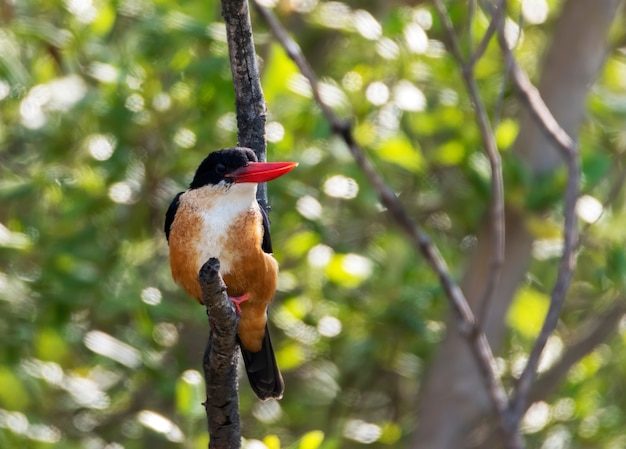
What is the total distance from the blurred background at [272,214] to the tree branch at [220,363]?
4.06 feet

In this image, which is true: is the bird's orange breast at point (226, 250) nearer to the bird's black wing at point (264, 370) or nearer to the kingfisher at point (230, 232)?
the kingfisher at point (230, 232)

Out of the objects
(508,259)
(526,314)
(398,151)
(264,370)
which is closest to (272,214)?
(398,151)

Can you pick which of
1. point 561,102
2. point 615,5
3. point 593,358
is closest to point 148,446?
point 593,358

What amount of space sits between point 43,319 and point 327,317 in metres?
1.32

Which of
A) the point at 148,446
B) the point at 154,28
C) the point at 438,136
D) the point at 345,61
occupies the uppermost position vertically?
the point at 154,28

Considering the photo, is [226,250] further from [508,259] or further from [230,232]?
[508,259]

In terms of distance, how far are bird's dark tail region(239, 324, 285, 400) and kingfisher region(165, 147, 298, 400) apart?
0.90 ft

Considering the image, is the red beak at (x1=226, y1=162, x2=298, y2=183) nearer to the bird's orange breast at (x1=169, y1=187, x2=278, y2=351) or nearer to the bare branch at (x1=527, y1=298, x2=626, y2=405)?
the bird's orange breast at (x1=169, y1=187, x2=278, y2=351)

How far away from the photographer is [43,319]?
496cm

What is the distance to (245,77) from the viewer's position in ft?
10.2

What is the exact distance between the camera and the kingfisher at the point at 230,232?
332 cm

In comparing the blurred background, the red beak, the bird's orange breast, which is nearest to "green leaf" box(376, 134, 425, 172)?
the blurred background

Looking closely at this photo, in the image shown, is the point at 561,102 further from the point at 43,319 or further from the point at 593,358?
the point at 43,319

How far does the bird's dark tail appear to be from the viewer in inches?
147
